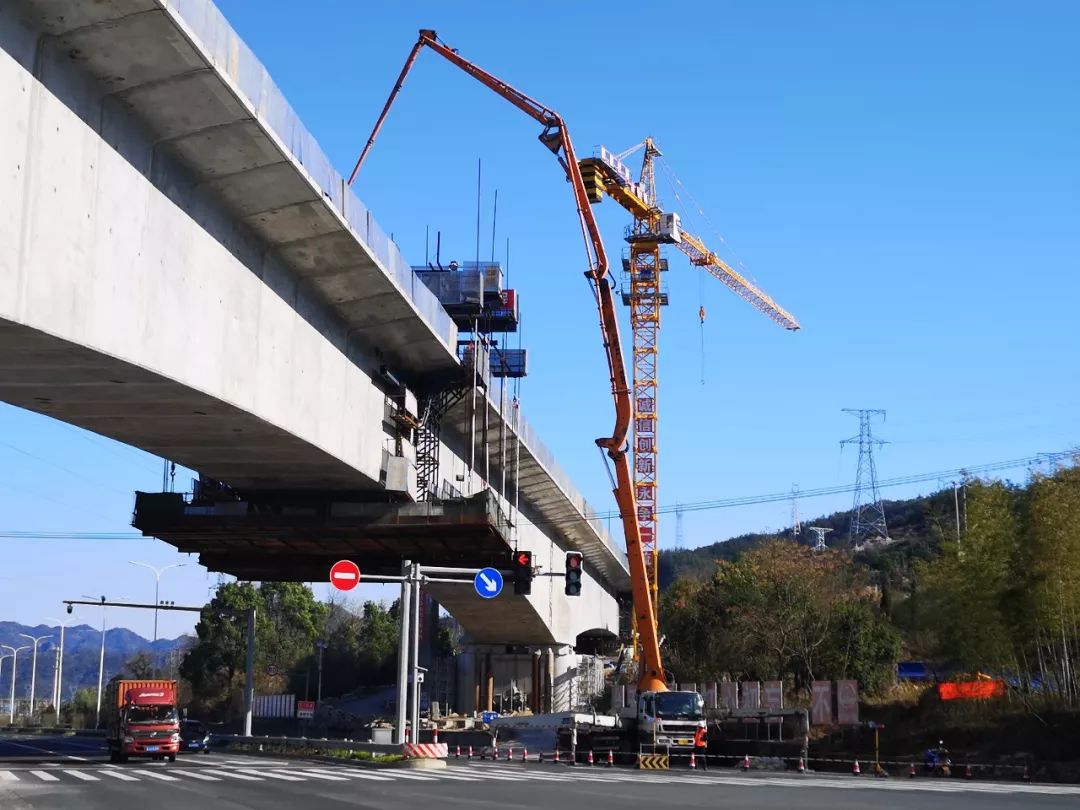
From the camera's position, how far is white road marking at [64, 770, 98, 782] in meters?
28.4

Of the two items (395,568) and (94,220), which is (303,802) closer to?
(94,220)

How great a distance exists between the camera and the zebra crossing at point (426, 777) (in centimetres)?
2711

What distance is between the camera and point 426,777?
29625 mm

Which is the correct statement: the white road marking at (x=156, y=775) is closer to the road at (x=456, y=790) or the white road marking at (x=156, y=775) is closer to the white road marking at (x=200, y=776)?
the road at (x=456, y=790)

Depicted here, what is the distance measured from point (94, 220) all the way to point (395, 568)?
33726 mm

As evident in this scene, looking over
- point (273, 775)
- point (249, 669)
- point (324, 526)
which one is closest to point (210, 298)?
point (273, 775)

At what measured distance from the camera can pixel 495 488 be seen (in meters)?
55.1

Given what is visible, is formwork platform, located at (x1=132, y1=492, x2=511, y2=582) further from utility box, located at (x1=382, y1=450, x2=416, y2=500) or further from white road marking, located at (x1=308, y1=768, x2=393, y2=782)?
white road marking, located at (x1=308, y1=768, x2=393, y2=782)

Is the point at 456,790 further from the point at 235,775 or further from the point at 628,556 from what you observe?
the point at 628,556

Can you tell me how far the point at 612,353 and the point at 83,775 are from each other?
96.1 ft

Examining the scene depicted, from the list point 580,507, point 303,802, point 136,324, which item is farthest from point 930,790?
point 580,507

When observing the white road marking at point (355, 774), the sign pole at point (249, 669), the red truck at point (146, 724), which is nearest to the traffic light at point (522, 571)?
the white road marking at point (355, 774)

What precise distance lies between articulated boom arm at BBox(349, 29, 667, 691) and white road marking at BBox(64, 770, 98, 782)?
866 inches

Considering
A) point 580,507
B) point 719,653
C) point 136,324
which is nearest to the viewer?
point 136,324
